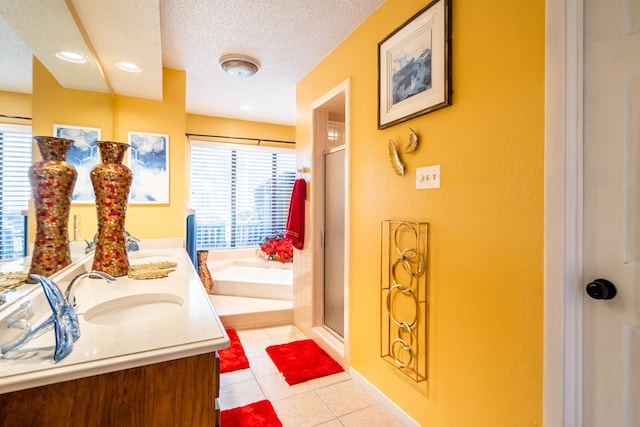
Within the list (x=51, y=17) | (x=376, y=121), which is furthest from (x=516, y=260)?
(x=51, y=17)

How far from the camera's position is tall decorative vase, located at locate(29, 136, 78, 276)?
114 centimetres

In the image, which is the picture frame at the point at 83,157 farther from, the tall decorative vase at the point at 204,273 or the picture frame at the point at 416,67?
the tall decorative vase at the point at 204,273

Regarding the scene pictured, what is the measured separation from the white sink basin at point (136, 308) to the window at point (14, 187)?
0.34 m

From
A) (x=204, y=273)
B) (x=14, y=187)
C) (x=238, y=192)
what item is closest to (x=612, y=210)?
(x=14, y=187)

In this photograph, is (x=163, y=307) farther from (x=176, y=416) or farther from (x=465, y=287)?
(x=465, y=287)

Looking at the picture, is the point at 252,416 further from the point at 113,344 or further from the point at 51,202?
the point at 51,202

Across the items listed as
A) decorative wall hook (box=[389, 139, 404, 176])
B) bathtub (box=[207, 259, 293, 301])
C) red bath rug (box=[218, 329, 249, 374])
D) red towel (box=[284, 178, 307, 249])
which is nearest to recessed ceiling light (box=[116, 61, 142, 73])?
red towel (box=[284, 178, 307, 249])

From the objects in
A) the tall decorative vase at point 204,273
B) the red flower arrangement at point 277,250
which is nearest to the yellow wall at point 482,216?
the tall decorative vase at point 204,273

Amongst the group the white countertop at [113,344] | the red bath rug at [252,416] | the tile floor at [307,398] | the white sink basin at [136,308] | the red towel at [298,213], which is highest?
the red towel at [298,213]

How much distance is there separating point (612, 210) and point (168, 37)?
2775 millimetres

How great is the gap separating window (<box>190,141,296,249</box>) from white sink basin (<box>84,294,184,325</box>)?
3.38 metres

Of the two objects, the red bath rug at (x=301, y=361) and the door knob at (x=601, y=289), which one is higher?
the door knob at (x=601, y=289)

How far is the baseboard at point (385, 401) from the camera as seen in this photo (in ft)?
5.72

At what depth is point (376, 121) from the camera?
6.59ft
